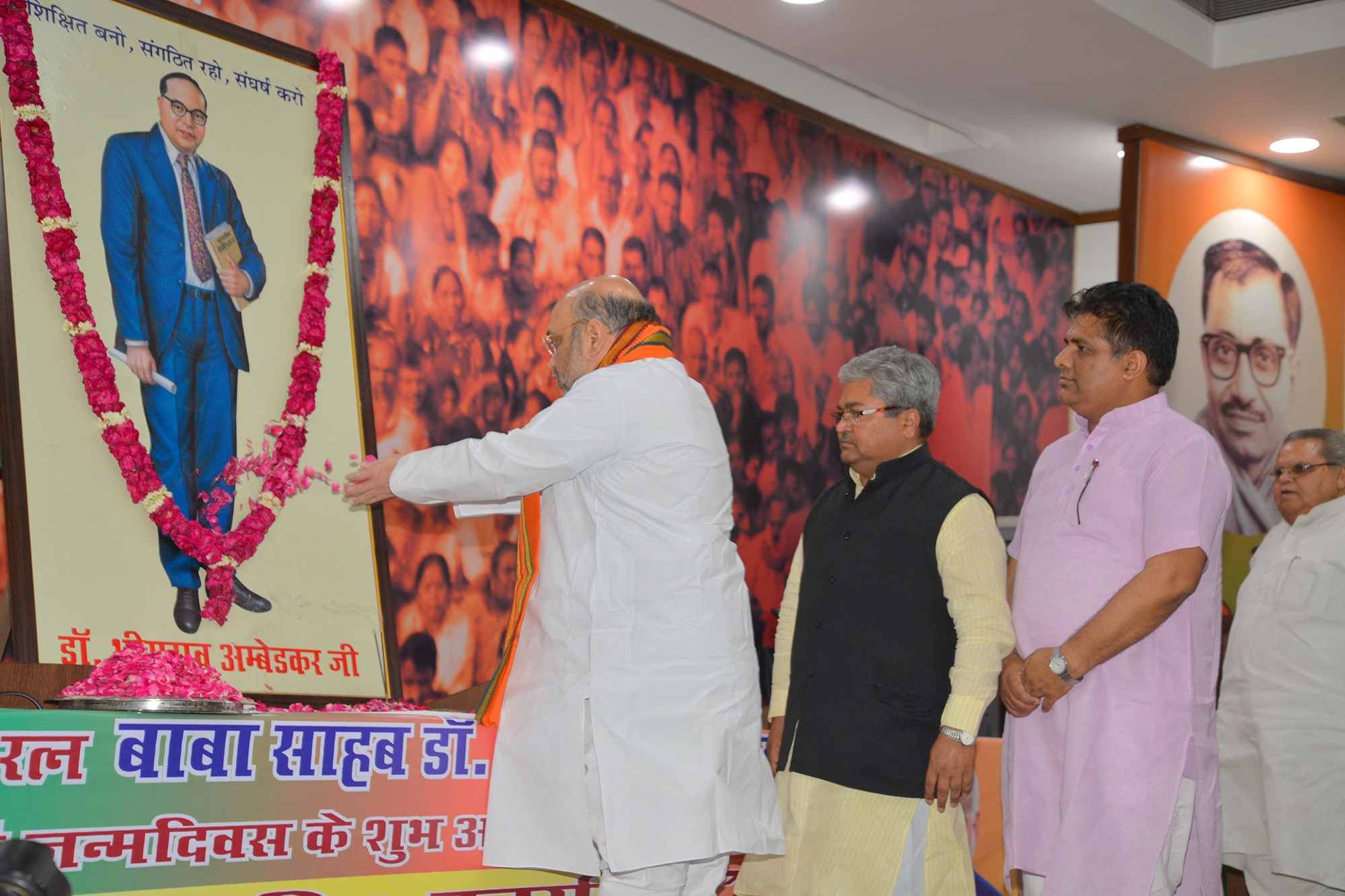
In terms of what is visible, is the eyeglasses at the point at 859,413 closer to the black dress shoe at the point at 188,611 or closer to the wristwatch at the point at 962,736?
the wristwatch at the point at 962,736

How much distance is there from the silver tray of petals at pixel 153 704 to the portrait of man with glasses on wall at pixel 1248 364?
5359 mm

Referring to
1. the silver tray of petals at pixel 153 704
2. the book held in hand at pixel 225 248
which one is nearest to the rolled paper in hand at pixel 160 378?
the book held in hand at pixel 225 248

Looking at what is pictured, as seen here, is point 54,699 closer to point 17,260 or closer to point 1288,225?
point 17,260

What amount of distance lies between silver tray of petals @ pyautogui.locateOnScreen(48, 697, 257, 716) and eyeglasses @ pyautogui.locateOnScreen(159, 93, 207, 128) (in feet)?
5.44

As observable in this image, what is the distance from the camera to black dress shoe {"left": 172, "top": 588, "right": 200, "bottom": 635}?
126 inches

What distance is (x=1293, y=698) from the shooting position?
4023mm

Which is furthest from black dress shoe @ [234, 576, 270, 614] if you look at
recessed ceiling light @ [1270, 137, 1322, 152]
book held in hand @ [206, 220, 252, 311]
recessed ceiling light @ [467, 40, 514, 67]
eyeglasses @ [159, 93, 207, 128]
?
recessed ceiling light @ [1270, 137, 1322, 152]

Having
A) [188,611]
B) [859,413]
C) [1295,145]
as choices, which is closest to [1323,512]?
[859,413]

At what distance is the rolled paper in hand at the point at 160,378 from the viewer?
321cm

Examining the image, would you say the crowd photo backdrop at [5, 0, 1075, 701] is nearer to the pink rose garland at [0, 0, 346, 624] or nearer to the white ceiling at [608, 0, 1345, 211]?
the white ceiling at [608, 0, 1345, 211]

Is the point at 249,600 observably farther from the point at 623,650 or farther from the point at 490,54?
the point at 490,54

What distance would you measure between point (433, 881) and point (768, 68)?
418 centimetres

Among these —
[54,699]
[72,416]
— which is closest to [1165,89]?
[72,416]

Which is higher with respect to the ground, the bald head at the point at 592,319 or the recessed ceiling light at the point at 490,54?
the recessed ceiling light at the point at 490,54
